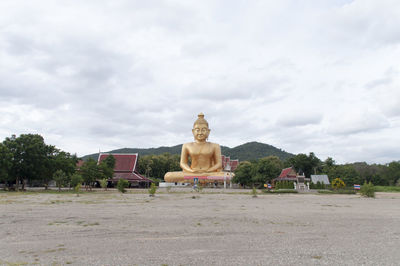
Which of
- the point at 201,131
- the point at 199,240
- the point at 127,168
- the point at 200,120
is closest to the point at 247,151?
the point at 127,168

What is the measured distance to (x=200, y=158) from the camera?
123 ft

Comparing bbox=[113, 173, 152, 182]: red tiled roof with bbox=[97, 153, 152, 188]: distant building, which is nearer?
bbox=[113, 173, 152, 182]: red tiled roof

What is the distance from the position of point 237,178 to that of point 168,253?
104 feet

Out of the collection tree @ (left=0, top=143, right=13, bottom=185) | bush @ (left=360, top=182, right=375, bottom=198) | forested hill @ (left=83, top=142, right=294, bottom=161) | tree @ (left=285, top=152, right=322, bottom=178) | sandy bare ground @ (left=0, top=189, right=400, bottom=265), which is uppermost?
forested hill @ (left=83, top=142, right=294, bottom=161)

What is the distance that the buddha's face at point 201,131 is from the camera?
3700 cm

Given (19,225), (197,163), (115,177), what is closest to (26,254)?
(19,225)

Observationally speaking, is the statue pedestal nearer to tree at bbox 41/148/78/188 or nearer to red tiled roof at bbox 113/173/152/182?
red tiled roof at bbox 113/173/152/182

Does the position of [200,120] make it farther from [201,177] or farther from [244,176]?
[244,176]

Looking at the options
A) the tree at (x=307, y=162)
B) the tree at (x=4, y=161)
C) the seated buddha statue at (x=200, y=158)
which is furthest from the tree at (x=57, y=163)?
the tree at (x=307, y=162)

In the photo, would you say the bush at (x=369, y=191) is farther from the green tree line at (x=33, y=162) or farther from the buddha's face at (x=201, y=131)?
the green tree line at (x=33, y=162)

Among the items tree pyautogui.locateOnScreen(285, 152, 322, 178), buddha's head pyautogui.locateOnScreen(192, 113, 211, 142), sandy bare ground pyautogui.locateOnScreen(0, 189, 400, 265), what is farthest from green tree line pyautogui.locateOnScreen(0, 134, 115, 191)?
tree pyautogui.locateOnScreen(285, 152, 322, 178)

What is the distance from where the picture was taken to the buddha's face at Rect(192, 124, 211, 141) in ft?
121

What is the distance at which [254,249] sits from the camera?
5914mm

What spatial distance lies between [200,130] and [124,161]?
16163mm
